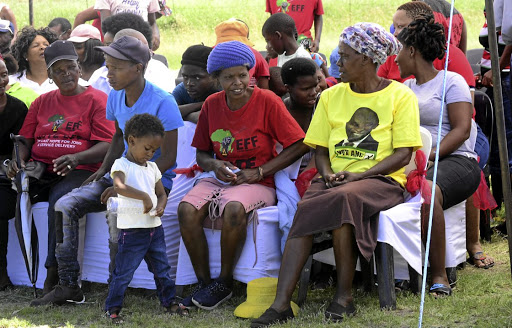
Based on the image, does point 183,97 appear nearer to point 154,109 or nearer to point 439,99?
point 154,109

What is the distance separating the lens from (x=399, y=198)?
4.85 m

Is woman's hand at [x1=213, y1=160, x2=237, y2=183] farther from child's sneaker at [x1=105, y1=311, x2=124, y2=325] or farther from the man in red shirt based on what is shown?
the man in red shirt

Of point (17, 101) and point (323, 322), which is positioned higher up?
point (17, 101)

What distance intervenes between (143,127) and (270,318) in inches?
52.6

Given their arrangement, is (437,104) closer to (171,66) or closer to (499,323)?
(499,323)

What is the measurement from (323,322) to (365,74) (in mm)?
1571

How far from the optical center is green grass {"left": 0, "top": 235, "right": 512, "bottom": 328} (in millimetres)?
4496

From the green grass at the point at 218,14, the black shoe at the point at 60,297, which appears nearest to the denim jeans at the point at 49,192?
the black shoe at the point at 60,297

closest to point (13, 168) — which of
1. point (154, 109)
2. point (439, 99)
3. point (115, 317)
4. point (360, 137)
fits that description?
point (154, 109)

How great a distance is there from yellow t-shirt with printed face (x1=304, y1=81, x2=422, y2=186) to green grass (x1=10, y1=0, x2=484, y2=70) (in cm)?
1187

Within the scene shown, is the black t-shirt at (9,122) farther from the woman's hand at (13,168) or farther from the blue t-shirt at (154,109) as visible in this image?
the blue t-shirt at (154,109)

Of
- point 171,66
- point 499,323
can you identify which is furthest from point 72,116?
point 171,66

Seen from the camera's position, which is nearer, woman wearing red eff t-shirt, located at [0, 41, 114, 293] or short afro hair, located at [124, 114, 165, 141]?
short afro hair, located at [124, 114, 165, 141]

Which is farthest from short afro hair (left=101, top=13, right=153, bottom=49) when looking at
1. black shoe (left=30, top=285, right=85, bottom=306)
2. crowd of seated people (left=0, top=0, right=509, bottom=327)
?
black shoe (left=30, top=285, right=85, bottom=306)
